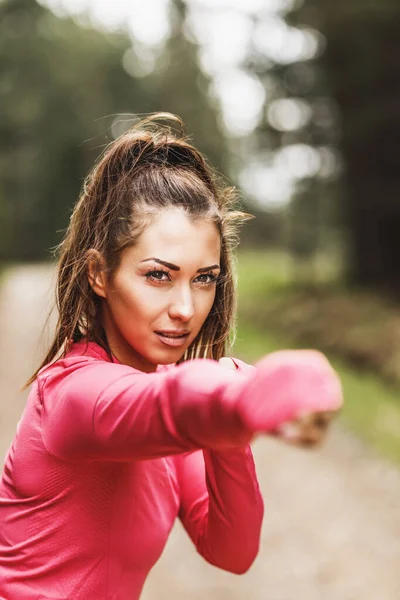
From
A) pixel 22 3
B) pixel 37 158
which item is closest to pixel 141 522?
pixel 22 3

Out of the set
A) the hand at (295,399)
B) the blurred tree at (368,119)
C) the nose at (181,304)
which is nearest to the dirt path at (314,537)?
the nose at (181,304)

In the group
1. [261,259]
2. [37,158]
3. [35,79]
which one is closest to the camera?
[35,79]

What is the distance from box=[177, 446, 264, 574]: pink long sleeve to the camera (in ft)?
5.08

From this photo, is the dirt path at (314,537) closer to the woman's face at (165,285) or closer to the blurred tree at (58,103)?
the woman's face at (165,285)

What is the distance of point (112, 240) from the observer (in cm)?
157

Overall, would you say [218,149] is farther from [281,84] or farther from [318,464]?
[318,464]

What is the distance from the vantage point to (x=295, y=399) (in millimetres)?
957

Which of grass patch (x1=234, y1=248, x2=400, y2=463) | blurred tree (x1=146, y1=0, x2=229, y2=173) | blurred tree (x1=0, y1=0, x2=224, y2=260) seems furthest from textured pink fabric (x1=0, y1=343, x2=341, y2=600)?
blurred tree (x1=146, y1=0, x2=229, y2=173)

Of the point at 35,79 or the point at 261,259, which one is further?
the point at 261,259

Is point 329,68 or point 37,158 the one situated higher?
point 329,68

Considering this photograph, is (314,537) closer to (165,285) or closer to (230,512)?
(230,512)

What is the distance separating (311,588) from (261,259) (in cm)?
2871

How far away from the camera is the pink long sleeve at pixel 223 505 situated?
1.55 meters

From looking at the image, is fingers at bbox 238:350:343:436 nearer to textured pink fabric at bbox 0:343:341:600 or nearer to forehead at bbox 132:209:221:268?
textured pink fabric at bbox 0:343:341:600
